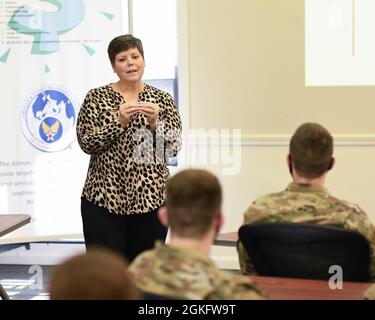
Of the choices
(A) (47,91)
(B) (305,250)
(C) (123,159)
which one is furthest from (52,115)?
(B) (305,250)

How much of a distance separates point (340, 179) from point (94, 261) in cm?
383

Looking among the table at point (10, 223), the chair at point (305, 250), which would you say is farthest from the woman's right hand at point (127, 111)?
the chair at point (305, 250)

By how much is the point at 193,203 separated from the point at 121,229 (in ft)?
4.97

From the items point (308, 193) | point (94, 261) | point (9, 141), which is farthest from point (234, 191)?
point (94, 261)

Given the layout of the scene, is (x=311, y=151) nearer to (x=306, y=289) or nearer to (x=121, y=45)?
(x=306, y=289)

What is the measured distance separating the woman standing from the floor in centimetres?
134

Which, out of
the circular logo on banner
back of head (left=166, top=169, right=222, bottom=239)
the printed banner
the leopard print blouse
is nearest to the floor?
the printed banner

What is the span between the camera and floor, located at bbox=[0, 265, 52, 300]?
14.0ft

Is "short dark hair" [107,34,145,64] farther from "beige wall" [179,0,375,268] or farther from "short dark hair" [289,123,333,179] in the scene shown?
"beige wall" [179,0,375,268]

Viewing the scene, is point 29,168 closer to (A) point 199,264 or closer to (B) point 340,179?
(B) point 340,179

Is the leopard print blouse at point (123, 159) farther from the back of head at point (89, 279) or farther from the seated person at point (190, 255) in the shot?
the back of head at point (89, 279)

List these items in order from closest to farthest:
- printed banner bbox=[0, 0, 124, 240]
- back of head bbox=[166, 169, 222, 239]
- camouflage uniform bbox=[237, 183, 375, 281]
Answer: back of head bbox=[166, 169, 222, 239], camouflage uniform bbox=[237, 183, 375, 281], printed banner bbox=[0, 0, 124, 240]

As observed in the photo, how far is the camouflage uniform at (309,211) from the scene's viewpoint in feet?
6.55

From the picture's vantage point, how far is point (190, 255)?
1.42 metres
